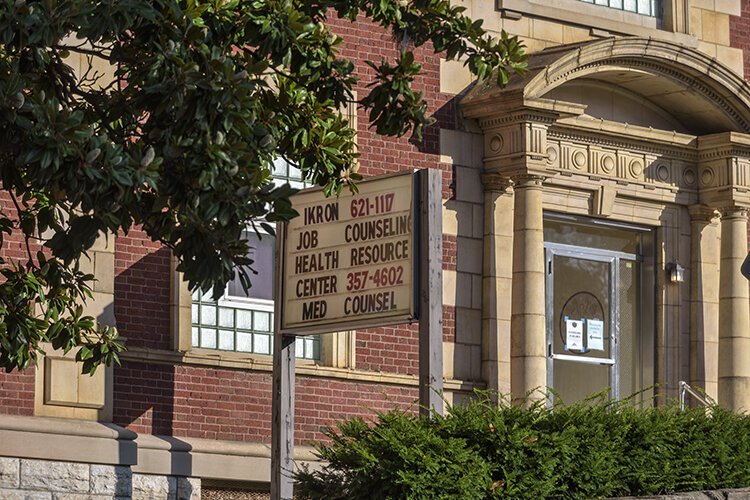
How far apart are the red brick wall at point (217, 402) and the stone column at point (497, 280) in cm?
148

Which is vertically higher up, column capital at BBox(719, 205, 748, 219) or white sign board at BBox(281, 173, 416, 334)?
column capital at BBox(719, 205, 748, 219)

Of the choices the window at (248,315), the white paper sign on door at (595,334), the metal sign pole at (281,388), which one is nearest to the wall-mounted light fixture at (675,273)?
the white paper sign on door at (595,334)

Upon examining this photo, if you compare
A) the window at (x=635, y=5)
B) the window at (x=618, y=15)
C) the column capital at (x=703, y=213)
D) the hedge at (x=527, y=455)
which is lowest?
the hedge at (x=527, y=455)

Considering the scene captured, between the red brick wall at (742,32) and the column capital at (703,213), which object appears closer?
the column capital at (703,213)

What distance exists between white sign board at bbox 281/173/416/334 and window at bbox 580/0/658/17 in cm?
725

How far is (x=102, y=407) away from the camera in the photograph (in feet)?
61.2

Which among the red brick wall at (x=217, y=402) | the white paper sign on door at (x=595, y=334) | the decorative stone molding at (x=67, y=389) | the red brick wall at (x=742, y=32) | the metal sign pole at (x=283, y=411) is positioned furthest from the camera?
the red brick wall at (x=742, y=32)

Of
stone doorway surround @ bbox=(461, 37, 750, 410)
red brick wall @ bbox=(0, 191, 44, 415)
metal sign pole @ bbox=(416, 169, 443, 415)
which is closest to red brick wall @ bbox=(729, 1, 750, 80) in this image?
stone doorway surround @ bbox=(461, 37, 750, 410)

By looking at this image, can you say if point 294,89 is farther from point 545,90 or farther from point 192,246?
point 545,90

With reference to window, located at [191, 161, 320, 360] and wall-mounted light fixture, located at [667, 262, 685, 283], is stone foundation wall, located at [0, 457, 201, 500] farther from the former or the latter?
wall-mounted light fixture, located at [667, 262, 685, 283]

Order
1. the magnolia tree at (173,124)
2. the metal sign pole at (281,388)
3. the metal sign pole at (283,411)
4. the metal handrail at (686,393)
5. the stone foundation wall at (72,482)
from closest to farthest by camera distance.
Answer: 1. the magnolia tree at (173,124)
2. the metal sign pole at (283,411)
3. the metal sign pole at (281,388)
4. the stone foundation wall at (72,482)
5. the metal handrail at (686,393)

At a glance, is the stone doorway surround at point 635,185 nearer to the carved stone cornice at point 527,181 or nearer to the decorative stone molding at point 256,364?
the carved stone cornice at point 527,181

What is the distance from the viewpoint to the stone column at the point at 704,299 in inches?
920

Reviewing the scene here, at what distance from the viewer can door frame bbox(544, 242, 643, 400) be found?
22.6 meters
